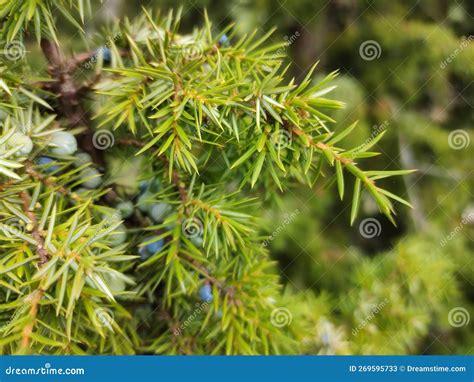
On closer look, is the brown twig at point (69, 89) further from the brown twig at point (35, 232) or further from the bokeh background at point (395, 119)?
the bokeh background at point (395, 119)

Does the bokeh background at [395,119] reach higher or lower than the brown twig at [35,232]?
higher

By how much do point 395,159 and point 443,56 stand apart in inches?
9.0

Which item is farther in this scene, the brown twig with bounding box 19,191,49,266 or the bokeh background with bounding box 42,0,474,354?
the bokeh background with bounding box 42,0,474,354

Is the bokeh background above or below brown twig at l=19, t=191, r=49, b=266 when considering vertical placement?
above

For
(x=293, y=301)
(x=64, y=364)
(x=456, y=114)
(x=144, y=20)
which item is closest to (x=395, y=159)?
(x=456, y=114)

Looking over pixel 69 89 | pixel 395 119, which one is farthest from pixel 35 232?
pixel 395 119

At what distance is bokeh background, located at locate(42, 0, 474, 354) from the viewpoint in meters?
1.00

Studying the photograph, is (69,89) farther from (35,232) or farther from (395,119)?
(395,119)

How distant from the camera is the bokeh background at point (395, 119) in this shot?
1.00 meters

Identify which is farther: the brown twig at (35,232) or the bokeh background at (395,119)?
the bokeh background at (395,119)

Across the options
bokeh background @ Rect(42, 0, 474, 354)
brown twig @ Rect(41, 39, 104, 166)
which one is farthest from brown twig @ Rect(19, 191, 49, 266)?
bokeh background @ Rect(42, 0, 474, 354)

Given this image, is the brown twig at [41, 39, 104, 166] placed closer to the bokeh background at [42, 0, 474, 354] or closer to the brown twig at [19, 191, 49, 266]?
the brown twig at [19, 191, 49, 266]

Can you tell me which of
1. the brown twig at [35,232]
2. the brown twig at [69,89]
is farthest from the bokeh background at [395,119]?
the brown twig at [35,232]

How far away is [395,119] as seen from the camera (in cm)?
109
